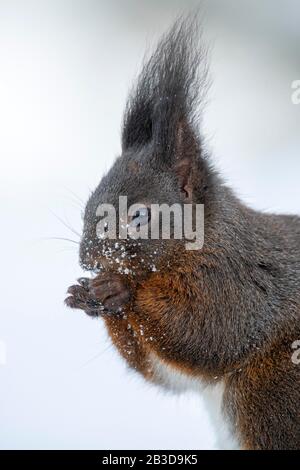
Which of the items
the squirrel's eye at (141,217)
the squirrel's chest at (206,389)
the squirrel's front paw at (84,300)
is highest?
the squirrel's eye at (141,217)

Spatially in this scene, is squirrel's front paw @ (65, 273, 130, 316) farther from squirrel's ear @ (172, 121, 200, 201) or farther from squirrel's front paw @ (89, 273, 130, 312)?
squirrel's ear @ (172, 121, 200, 201)

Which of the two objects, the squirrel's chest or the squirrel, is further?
the squirrel's chest

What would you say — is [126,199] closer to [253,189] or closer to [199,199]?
[199,199]

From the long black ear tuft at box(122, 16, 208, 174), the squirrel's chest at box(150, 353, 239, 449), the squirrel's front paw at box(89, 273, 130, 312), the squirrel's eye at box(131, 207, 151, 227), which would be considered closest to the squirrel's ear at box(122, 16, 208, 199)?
the long black ear tuft at box(122, 16, 208, 174)

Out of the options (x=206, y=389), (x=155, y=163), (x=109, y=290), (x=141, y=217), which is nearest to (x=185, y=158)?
(x=155, y=163)

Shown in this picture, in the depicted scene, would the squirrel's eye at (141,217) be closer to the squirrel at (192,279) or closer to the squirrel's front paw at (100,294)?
the squirrel at (192,279)

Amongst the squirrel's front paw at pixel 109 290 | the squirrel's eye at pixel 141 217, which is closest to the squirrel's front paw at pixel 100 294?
the squirrel's front paw at pixel 109 290
